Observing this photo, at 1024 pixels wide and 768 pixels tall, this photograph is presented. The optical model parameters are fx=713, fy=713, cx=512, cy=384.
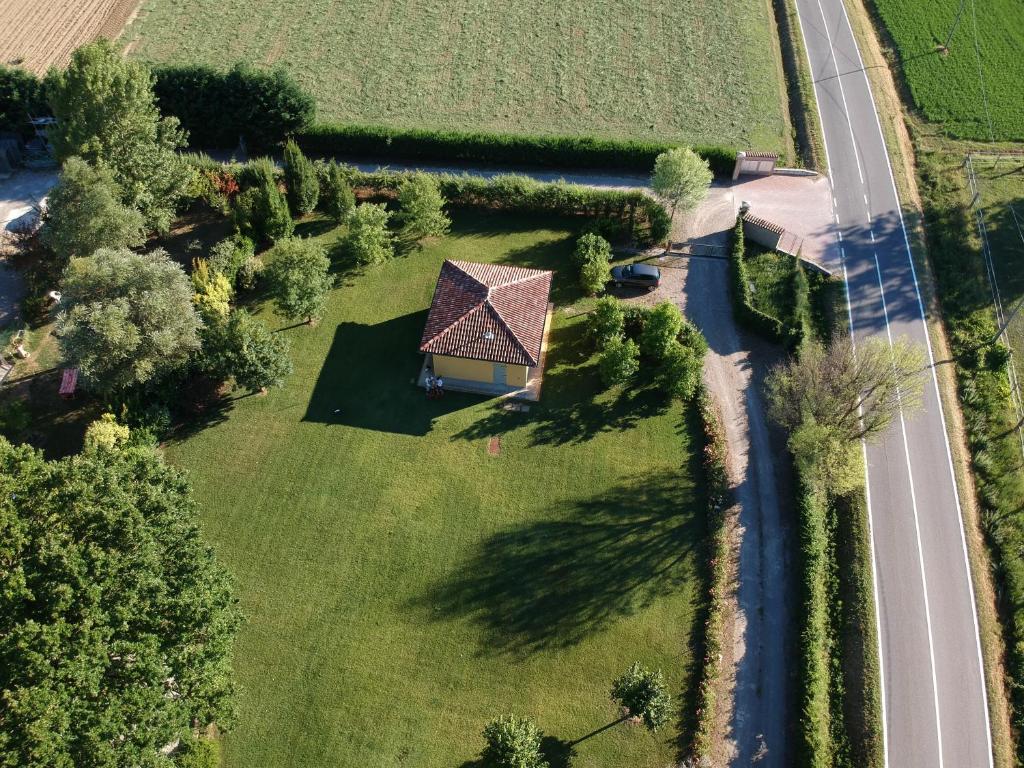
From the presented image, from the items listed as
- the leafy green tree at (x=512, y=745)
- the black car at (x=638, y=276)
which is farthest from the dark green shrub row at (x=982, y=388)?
the leafy green tree at (x=512, y=745)

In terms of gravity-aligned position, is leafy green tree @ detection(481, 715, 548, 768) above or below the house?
below

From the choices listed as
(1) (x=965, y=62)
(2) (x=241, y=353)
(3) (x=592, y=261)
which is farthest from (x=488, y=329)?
(1) (x=965, y=62)

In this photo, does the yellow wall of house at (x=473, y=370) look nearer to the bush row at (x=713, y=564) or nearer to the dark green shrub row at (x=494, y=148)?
A: the bush row at (x=713, y=564)

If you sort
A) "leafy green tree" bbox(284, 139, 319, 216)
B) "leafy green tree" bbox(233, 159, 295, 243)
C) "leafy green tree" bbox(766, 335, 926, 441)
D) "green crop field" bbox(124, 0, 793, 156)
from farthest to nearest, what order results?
1. "green crop field" bbox(124, 0, 793, 156)
2. "leafy green tree" bbox(284, 139, 319, 216)
3. "leafy green tree" bbox(233, 159, 295, 243)
4. "leafy green tree" bbox(766, 335, 926, 441)

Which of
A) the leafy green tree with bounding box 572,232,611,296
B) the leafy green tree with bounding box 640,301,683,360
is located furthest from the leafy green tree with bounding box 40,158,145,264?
the leafy green tree with bounding box 640,301,683,360

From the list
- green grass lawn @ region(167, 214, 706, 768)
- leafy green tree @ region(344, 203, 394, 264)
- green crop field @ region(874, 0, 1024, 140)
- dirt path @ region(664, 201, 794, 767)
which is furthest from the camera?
green crop field @ region(874, 0, 1024, 140)

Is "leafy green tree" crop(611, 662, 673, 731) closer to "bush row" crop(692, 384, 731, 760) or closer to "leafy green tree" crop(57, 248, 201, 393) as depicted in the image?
"bush row" crop(692, 384, 731, 760)

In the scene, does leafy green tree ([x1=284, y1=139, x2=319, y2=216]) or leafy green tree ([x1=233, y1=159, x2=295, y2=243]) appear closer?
leafy green tree ([x1=233, y1=159, x2=295, y2=243])
